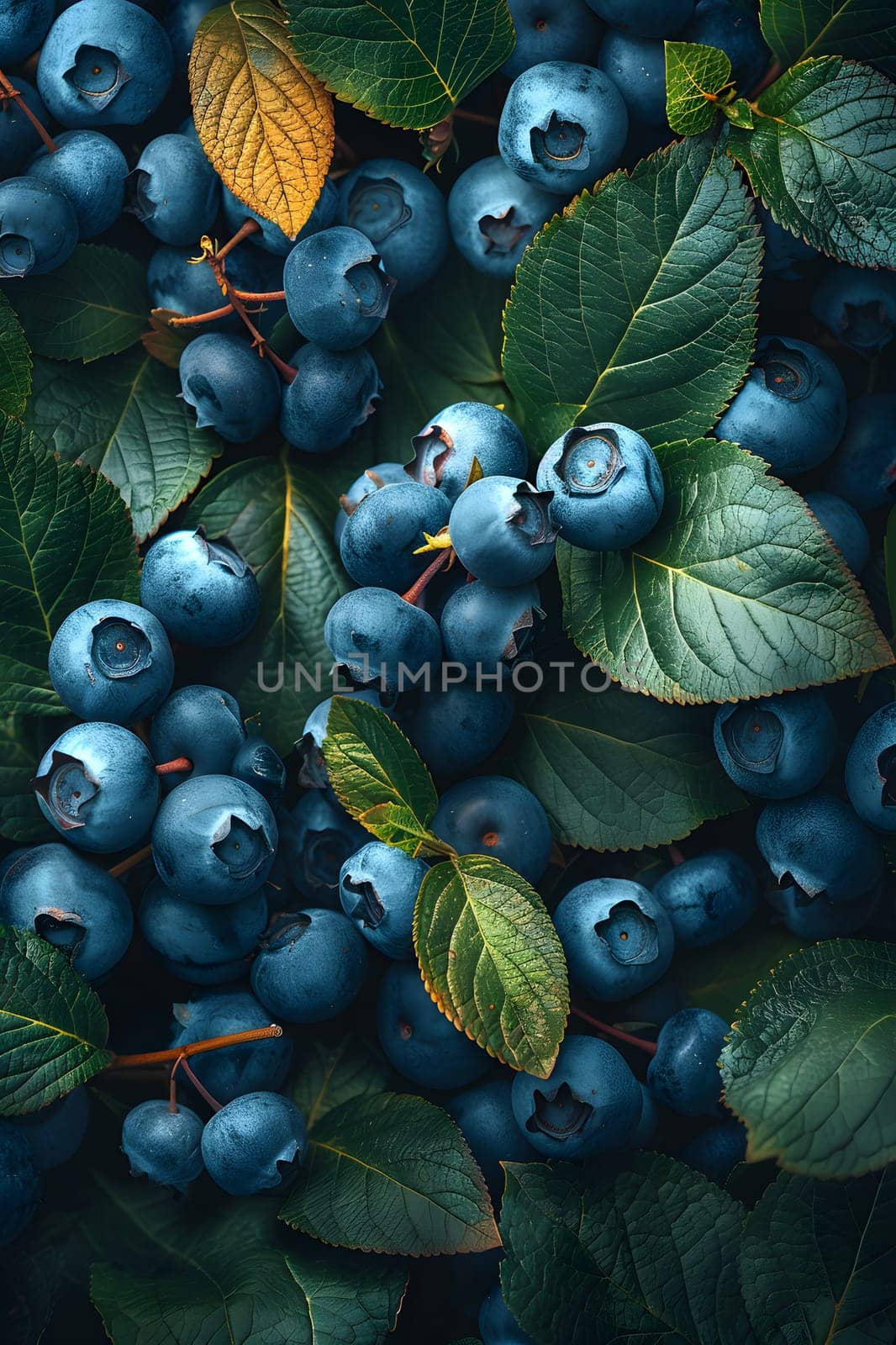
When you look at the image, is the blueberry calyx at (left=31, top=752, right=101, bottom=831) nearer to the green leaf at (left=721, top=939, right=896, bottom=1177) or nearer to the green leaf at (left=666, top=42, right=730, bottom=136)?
the green leaf at (left=721, top=939, right=896, bottom=1177)

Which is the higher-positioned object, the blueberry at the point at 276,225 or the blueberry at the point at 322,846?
the blueberry at the point at 276,225

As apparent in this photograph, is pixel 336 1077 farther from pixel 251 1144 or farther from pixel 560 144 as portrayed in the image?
pixel 560 144

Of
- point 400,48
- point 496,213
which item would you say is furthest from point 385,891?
point 400,48

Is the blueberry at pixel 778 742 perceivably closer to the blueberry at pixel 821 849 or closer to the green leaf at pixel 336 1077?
the blueberry at pixel 821 849

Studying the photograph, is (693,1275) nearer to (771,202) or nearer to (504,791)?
(504,791)

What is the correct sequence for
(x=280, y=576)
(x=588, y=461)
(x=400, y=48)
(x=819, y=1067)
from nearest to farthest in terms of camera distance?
(x=819, y=1067), (x=588, y=461), (x=400, y=48), (x=280, y=576)

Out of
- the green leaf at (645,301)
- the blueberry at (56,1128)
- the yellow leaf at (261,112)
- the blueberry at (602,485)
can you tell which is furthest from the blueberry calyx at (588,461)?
the blueberry at (56,1128)
